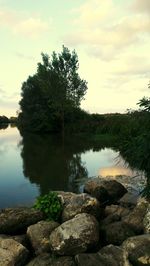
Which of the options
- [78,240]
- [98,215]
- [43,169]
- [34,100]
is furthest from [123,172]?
[34,100]

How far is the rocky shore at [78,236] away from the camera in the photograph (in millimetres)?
10820

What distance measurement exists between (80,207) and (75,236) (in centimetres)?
196

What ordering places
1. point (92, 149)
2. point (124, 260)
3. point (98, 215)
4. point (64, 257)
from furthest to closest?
point (92, 149)
point (98, 215)
point (64, 257)
point (124, 260)

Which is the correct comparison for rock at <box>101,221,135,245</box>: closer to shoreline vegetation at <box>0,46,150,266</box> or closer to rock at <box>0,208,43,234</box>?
shoreline vegetation at <box>0,46,150,266</box>

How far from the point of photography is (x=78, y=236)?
1180 cm

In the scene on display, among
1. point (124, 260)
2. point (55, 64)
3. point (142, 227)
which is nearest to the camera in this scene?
point (124, 260)

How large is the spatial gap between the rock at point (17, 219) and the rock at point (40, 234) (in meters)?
0.66

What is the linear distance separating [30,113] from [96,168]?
182ft

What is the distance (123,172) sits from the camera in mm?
27656

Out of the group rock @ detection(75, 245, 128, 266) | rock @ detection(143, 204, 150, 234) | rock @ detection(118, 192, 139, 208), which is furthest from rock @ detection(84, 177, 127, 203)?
rock @ detection(75, 245, 128, 266)

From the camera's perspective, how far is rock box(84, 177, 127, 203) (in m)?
16.5

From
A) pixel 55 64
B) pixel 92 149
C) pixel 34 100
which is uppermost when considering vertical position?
pixel 55 64

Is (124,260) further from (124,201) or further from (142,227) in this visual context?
(124,201)

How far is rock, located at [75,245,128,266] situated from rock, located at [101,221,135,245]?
998 millimetres
